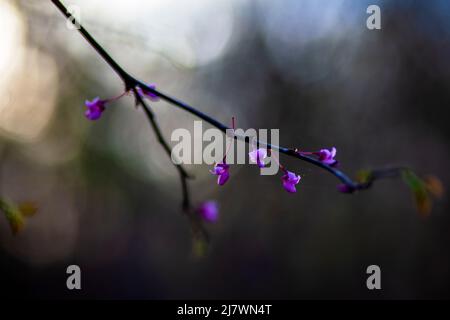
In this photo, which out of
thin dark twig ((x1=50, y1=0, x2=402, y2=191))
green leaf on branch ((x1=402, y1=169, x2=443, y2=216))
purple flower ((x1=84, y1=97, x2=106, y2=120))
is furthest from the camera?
purple flower ((x1=84, y1=97, x2=106, y2=120))

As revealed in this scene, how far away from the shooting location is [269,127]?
12672 millimetres

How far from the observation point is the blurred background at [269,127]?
8.64 meters

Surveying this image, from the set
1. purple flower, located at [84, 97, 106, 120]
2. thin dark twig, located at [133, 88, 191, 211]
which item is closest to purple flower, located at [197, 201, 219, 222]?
thin dark twig, located at [133, 88, 191, 211]

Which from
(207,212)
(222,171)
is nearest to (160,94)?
(222,171)

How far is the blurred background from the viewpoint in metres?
8.64

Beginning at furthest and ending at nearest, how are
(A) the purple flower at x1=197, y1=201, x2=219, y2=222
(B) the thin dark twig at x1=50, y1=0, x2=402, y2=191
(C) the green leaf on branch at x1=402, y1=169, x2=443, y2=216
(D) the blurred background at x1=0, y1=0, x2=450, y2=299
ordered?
(D) the blurred background at x1=0, y1=0, x2=450, y2=299, (A) the purple flower at x1=197, y1=201, x2=219, y2=222, (C) the green leaf on branch at x1=402, y1=169, x2=443, y2=216, (B) the thin dark twig at x1=50, y1=0, x2=402, y2=191

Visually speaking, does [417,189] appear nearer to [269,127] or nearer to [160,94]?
[160,94]

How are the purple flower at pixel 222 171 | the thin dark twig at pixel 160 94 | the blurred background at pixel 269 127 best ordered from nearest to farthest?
the thin dark twig at pixel 160 94 → the purple flower at pixel 222 171 → the blurred background at pixel 269 127

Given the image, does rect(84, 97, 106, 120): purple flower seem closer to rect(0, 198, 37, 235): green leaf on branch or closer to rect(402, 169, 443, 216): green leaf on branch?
rect(0, 198, 37, 235): green leaf on branch

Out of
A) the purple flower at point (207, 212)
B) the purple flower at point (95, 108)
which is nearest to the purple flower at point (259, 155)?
the purple flower at point (95, 108)

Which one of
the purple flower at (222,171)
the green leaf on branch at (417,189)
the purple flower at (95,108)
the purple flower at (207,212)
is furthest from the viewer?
the purple flower at (207,212)

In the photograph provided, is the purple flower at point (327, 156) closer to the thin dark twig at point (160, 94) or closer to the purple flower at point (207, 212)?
the thin dark twig at point (160, 94)

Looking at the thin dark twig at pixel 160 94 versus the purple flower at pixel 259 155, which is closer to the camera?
the thin dark twig at pixel 160 94

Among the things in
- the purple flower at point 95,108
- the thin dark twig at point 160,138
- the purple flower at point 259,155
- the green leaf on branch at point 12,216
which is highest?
the purple flower at point 95,108
